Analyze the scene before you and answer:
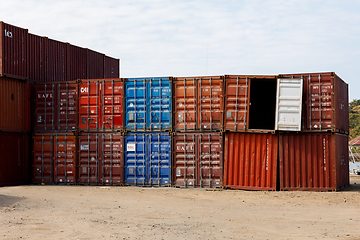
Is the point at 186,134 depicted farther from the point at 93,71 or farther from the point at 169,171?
the point at 93,71

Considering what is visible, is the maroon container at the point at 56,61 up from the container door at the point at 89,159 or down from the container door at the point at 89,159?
up

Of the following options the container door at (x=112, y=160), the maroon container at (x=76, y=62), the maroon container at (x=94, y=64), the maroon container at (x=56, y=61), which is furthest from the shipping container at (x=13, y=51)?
the container door at (x=112, y=160)

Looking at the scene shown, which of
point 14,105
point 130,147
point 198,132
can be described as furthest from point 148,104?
point 14,105

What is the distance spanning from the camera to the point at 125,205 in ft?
50.4

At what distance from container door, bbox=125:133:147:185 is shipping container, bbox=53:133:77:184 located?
289 centimetres

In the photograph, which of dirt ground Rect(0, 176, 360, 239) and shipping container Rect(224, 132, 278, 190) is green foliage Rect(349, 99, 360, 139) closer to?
shipping container Rect(224, 132, 278, 190)

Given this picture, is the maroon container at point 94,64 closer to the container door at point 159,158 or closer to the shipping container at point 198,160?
the container door at point 159,158

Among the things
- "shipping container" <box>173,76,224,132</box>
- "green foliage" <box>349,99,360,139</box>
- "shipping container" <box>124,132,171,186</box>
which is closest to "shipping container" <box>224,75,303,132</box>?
"shipping container" <box>173,76,224,132</box>

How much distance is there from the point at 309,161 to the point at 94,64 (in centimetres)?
1638

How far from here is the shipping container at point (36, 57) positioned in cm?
2423

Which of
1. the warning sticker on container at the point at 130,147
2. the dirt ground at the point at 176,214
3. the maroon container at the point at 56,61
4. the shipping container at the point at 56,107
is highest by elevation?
the maroon container at the point at 56,61

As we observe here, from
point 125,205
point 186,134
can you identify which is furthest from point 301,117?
point 125,205

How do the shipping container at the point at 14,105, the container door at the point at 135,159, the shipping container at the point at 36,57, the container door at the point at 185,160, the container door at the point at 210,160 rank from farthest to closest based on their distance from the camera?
the shipping container at the point at 36,57 → the shipping container at the point at 14,105 → the container door at the point at 135,159 → the container door at the point at 185,160 → the container door at the point at 210,160

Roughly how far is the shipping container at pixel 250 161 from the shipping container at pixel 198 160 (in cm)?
45
